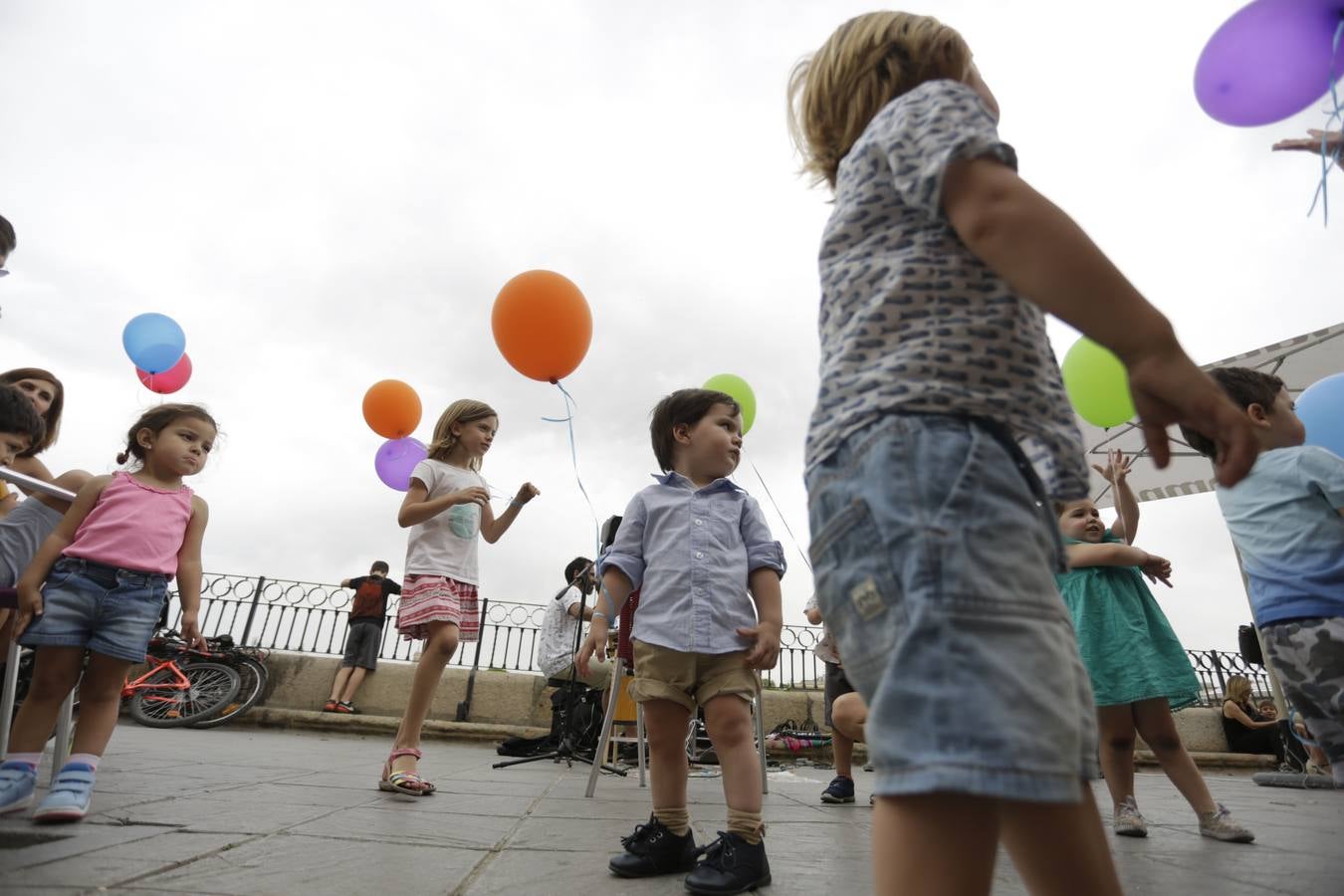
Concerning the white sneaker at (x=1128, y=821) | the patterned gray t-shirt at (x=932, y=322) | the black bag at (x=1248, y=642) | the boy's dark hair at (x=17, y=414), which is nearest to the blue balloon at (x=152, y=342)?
the boy's dark hair at (x=17, y=414)

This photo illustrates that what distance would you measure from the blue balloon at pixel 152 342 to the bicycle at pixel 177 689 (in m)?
2.66

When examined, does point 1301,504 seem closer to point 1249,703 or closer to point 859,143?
point 859,143

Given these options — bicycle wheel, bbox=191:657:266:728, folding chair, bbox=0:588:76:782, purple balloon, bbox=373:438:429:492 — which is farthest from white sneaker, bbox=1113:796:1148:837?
bicycle wheel, bbox=191:657:266:728

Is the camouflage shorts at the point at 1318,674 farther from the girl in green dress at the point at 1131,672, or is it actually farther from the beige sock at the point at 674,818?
the beige sock at the point at 674,818

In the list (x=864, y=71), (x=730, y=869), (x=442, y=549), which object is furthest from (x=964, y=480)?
(x=442, y=549)

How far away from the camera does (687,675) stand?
210 centimetres

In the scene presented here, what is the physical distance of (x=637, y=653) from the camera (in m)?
2.20

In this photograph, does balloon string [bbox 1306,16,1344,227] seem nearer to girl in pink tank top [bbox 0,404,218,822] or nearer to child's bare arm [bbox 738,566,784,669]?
child's bare arm [bbox 738,566,784,669]

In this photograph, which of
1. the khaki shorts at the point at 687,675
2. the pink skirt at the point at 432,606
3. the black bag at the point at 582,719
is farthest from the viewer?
the black bag at the point at 582,719

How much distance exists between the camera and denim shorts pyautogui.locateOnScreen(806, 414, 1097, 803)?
70cm

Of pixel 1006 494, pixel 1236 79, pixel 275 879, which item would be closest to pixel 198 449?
pixel 275 879

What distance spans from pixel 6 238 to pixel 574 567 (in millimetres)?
4024

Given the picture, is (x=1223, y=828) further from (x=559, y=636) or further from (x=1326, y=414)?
(x=559, y=636)

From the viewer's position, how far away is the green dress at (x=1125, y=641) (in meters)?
2.67
